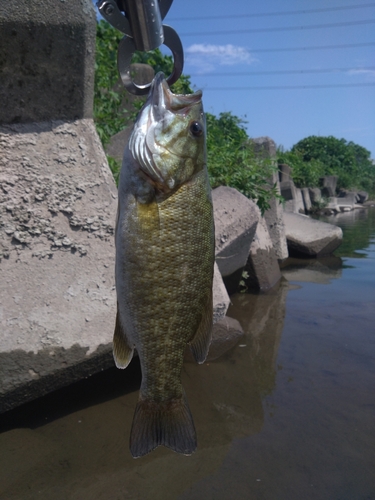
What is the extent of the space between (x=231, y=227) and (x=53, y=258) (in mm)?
2679

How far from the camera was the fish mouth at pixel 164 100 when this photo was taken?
165cm

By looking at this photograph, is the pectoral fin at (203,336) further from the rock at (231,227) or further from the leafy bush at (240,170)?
the leafy bush at (240,170)

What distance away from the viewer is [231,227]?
5.64m

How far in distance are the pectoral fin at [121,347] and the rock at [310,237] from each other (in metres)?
8.35

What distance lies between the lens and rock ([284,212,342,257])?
979 centimetres

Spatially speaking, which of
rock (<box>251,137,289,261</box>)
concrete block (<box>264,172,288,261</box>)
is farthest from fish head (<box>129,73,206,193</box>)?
concrete block (<box>264,172,288,261</box>)

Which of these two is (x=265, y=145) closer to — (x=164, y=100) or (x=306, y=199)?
(x=164, y=100)

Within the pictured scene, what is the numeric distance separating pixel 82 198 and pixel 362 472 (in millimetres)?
2438

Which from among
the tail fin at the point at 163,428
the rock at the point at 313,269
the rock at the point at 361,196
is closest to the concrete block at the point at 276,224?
the rock at the point at 313,269

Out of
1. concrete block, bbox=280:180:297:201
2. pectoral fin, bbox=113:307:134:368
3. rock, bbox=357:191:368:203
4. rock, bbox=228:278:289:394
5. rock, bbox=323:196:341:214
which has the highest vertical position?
pectoral fin, bbox=113:307:134:368

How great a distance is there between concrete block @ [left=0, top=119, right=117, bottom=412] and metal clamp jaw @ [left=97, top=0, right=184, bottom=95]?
1.77 meters

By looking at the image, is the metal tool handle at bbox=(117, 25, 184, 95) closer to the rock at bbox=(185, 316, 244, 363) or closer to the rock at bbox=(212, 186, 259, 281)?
the rock at bbox=(185, 316, 244, 363)

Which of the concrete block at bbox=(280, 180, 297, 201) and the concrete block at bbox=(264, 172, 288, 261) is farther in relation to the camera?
the concrete block at bbox=(280, 180, 297, 201)

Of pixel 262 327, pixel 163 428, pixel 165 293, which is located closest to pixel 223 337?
pixel 262 327
